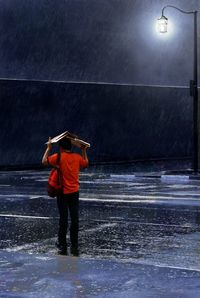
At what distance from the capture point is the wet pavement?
738cm

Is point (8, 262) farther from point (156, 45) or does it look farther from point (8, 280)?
point (156, 45)

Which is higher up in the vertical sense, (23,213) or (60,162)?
(60,162)

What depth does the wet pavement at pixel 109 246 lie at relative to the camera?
7.38 meters

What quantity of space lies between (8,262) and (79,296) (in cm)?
215

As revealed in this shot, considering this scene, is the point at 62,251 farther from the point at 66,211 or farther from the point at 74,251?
the point at 66,211

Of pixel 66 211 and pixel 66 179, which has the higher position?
pixel 66 179

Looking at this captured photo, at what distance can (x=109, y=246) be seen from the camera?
10469 mm

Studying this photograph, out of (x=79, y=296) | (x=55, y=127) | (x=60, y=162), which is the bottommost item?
(x=79, y=296)

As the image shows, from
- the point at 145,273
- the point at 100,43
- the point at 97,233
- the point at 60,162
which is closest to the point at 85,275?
the point at 145,273

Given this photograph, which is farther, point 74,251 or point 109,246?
point 109,246

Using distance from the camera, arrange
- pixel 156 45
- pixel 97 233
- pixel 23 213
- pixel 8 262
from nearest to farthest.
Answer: pixel 8 262, pixel 97 233, pixel 23 213, pixel 156 45

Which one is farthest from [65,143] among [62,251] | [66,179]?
[62,251]

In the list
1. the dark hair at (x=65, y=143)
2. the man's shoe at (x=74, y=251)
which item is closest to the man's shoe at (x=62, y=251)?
the man's shoe at (x=74, y=251)

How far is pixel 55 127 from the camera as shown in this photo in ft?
113
